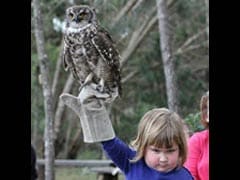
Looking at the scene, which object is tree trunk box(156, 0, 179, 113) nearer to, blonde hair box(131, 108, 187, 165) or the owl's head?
the owl's head

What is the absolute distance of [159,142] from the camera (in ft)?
5.38

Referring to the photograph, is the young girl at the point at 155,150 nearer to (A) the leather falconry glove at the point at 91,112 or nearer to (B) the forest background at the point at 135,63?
(A) the leather falconry glove at the point at 91,112

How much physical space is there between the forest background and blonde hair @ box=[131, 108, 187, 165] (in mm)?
8831

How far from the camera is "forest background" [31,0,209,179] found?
1095cm

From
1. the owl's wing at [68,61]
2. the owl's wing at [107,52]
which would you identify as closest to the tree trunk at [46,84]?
the owl's wing at [68,61]

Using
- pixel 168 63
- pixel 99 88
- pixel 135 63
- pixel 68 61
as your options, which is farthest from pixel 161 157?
pixel 135 63

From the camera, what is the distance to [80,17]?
7.70 ft

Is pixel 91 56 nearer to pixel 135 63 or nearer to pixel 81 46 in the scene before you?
pixel 81 46

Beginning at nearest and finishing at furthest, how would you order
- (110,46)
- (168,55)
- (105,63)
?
(105,63), (110,46), (168,55)
